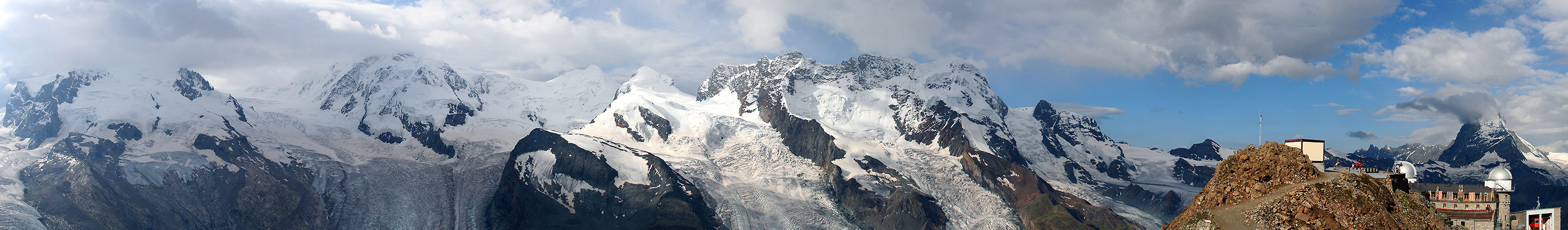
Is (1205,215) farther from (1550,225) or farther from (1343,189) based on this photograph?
(1550,225)

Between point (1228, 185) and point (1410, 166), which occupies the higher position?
Answer: point (1410, 166)

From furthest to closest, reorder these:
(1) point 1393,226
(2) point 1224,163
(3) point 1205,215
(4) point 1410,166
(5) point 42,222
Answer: (5) point 42,222
(4) point 1410,166
(2) point 1224,163
(3) point 1205,215
(1) point 1393,226

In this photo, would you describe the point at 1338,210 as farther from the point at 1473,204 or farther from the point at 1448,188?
the point at 1448,188

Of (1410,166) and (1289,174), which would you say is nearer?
(1289,174)

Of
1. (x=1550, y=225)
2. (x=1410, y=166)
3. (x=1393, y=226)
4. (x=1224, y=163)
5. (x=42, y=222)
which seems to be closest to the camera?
(x=1393, y=226)

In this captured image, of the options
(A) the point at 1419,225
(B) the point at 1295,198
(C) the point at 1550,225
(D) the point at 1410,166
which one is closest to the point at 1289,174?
(B) the point at 1295,198

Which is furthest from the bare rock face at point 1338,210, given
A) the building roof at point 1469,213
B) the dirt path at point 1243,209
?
the building roof at point 1469,213

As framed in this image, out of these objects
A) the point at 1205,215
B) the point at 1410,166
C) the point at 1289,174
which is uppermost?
the point at 1410,166
